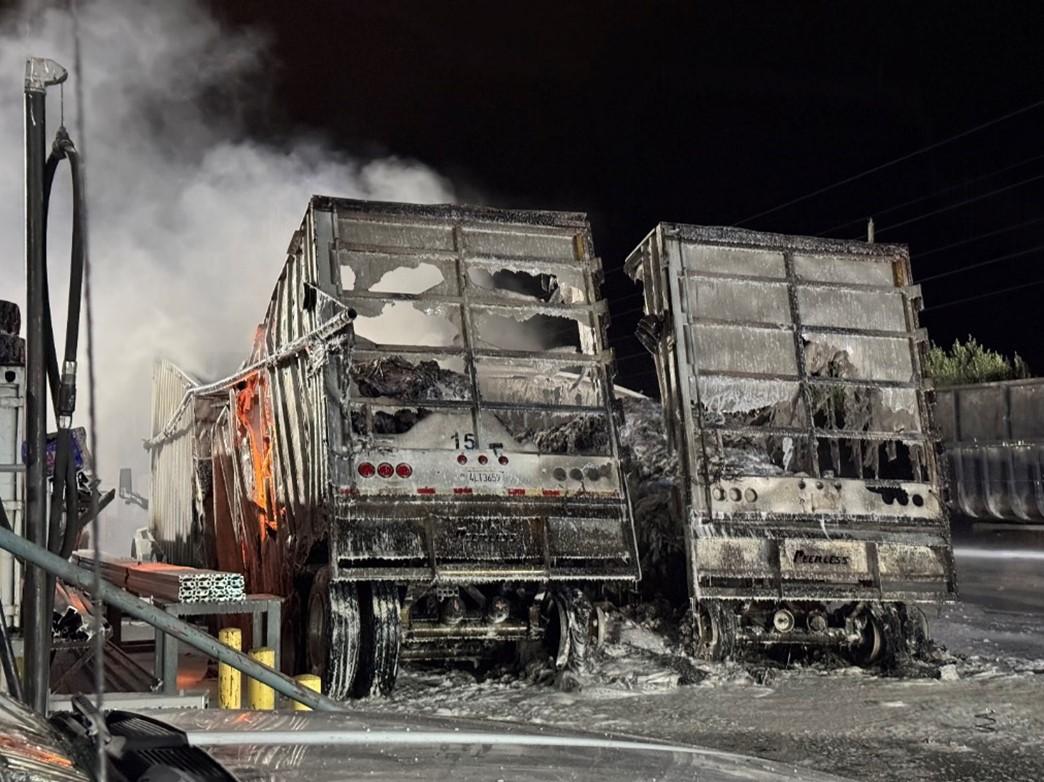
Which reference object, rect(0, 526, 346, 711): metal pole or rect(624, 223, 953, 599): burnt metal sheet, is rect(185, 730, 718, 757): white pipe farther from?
rect(624, 223, 953, 599): burnt metal sheet

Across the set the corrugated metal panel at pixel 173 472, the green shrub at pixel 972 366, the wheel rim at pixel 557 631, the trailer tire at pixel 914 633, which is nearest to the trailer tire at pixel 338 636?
the wheel rim at pixel 557 631

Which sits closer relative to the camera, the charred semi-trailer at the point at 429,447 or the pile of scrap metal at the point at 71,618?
the pile of scrap metal at the point at 71,618

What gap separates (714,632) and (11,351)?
4.97m

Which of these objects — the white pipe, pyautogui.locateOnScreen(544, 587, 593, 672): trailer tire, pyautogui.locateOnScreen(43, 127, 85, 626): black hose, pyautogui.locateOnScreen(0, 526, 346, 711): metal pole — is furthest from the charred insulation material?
the white pipe

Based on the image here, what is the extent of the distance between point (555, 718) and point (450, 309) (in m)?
2.96

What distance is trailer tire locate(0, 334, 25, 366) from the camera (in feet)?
15.7

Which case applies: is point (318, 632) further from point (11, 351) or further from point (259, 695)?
point (11, 351)

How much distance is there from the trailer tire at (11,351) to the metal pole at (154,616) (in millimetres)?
2600

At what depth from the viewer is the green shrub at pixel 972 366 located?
690 inches

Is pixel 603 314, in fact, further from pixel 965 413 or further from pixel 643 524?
pixel 965 413

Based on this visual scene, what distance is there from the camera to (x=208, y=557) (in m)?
11.2

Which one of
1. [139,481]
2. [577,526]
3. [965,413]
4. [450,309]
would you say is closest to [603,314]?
[450,309]

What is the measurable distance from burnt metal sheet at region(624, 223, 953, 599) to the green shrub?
9.24 metres

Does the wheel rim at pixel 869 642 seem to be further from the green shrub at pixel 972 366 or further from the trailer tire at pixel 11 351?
A: the green shrub at pixel 972 366
